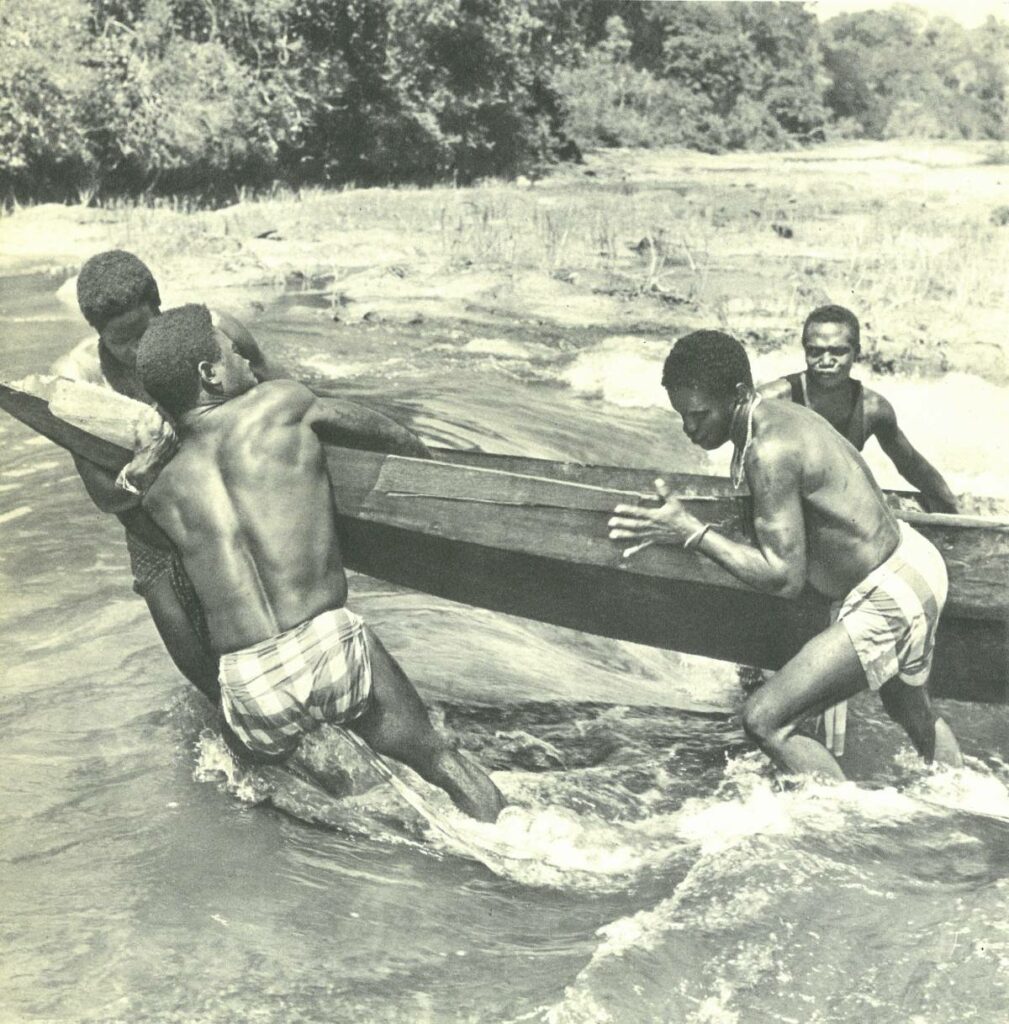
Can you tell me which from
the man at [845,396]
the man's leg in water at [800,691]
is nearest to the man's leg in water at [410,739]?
the man's leg in water at [800,691]

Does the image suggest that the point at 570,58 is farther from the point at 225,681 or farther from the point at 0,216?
the point at 225,681

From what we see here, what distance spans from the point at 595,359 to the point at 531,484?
637 centimetres

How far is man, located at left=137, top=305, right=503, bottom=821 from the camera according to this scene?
3463 mm

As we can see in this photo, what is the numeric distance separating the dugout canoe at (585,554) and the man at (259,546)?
1.25 feet

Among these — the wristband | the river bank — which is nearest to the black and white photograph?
the wristband

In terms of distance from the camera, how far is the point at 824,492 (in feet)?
11.6

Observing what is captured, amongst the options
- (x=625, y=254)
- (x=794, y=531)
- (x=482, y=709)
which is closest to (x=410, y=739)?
(x=794, y=531)

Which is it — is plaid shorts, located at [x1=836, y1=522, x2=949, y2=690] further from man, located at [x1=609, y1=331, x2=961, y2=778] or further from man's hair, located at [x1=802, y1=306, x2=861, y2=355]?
man's hair, located at [x1=802, y1=306, x2=861, y2=355]

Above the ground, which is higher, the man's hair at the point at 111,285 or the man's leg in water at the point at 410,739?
the man's hair at the point at 111,285

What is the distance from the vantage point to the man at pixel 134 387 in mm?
3854

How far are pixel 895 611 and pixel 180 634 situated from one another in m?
2.12

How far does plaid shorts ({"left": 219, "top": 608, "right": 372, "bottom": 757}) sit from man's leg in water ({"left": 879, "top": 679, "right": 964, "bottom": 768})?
1605 millimetres

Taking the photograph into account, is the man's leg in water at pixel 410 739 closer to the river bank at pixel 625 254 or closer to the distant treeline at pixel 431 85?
the river bank at pixel 625 254

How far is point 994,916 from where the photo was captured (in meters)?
3.45
